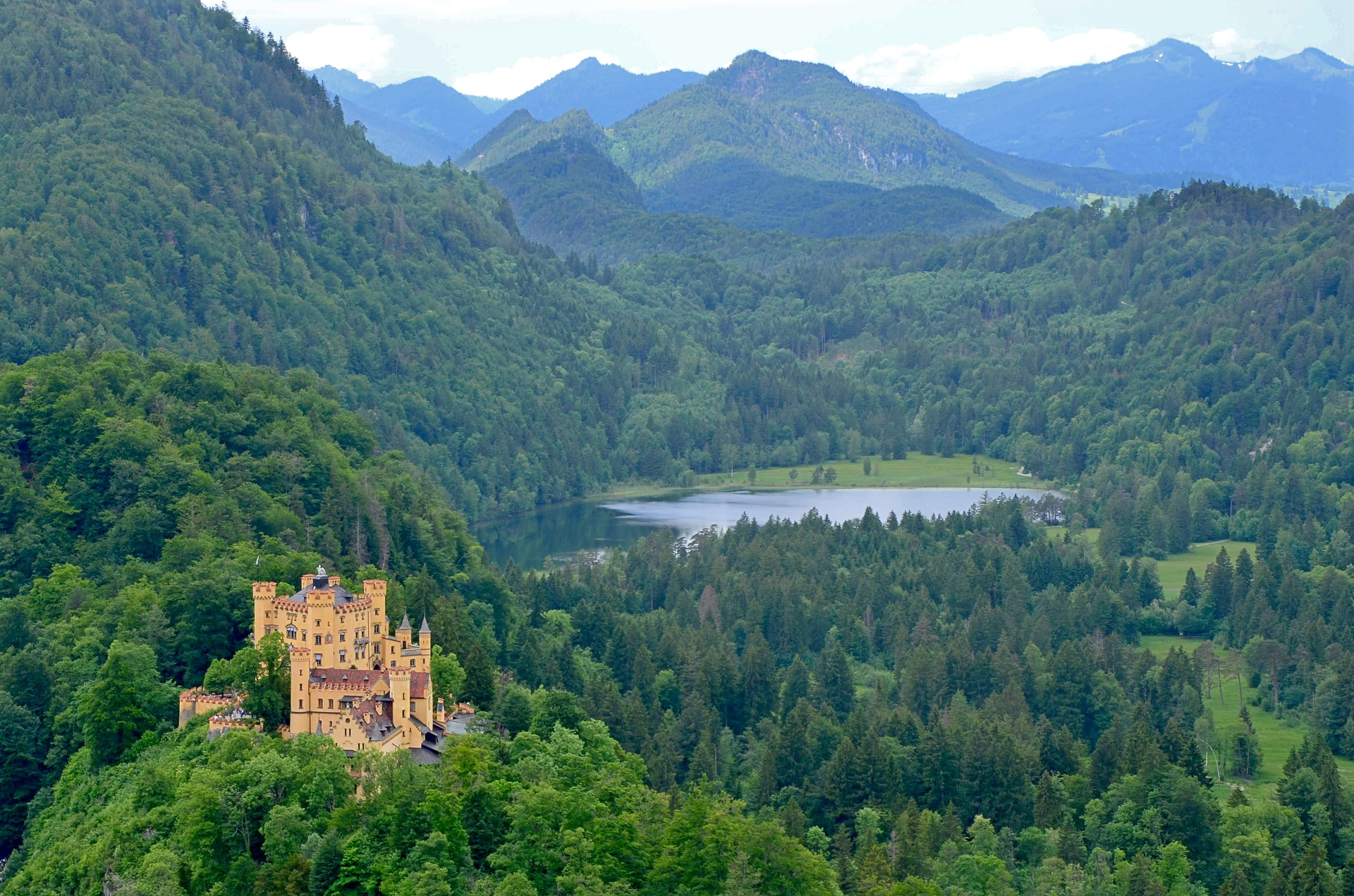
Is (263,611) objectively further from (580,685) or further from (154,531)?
(580,685)

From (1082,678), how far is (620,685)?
26.2 meters

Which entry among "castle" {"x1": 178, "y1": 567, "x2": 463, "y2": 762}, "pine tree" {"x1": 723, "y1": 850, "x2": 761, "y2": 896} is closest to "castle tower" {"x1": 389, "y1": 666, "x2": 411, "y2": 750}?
"castle" {"x1": 178, "y1": 567, "x2": 463, "y2": 762}

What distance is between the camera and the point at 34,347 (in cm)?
16525

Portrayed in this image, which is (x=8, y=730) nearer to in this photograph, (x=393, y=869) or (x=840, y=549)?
(x=393, y=869)

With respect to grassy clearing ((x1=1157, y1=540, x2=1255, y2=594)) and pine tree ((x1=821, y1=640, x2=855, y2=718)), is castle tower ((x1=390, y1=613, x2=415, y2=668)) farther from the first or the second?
grassy clearing ((x1=1157, y1=540, x2=1255, y2=594))

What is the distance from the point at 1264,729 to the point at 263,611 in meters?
61.9

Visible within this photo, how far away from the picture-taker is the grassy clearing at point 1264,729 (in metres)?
108


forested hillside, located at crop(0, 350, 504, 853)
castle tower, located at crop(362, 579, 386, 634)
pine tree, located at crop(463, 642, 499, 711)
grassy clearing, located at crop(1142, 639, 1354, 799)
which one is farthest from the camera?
grassy clearing, located at crop(1142, 639, 1354, 799)

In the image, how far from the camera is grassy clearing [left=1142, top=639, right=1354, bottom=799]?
10844 cm

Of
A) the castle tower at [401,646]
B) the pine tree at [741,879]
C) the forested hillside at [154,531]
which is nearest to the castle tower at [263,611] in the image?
the castle tower at [401,646]

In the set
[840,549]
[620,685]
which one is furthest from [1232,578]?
[620,685]

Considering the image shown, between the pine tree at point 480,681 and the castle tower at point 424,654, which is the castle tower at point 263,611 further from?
the pine tree at point 480,681

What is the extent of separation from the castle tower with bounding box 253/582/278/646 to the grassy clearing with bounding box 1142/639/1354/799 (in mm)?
49237

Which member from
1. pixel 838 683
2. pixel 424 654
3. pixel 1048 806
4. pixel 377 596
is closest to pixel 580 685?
pixel 838 683
